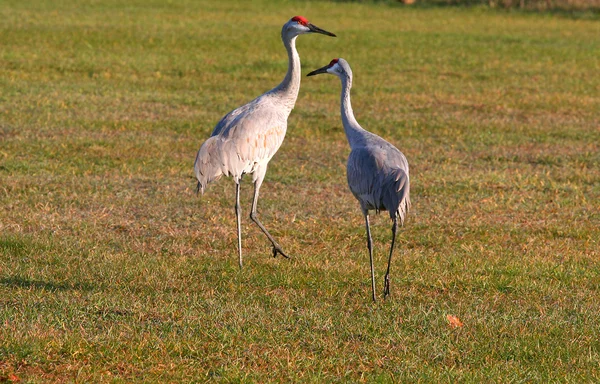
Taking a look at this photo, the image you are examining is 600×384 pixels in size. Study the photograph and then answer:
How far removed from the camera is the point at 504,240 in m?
8.08

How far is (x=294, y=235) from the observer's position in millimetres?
8094

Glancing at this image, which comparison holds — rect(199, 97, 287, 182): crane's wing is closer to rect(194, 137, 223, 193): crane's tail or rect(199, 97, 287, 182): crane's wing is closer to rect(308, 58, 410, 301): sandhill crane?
rect(194, 137, 223, 193): crane's tail

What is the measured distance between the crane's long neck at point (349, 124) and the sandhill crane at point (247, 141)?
26.1 inches

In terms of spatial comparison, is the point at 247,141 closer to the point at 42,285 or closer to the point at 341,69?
the point at 341,69

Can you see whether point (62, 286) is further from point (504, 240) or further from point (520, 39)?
point (520, 39)

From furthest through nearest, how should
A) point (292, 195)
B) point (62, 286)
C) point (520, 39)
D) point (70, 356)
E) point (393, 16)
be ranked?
point (393, 16) → point (520, 39) → point (292, 195) → point (62, 286) → point (70, 356)

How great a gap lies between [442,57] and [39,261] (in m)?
16.3

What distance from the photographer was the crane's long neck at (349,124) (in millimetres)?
6980

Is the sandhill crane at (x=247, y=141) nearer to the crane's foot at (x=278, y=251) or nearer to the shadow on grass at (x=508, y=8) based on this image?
the crane's foot at (x=278, y=251)

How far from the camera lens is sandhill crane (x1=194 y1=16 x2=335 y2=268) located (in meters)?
7.10

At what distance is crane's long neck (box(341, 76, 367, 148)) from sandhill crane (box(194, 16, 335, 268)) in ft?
2.17

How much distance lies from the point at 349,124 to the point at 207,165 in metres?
1.11

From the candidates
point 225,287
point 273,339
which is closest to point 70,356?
point 273,339

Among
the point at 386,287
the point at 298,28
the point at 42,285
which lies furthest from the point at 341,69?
the point at 42,285
